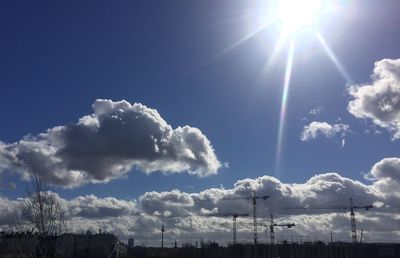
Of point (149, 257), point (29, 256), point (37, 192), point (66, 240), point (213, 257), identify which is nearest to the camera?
point (37, 192)

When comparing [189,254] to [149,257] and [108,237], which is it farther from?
[108,237]

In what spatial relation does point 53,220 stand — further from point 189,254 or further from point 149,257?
point 189,254

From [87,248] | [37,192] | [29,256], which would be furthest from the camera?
[87,248]

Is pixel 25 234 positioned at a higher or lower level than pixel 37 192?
lower

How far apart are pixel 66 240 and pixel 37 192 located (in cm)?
925

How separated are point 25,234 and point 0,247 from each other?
357 ft

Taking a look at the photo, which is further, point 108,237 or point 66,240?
point 108,237

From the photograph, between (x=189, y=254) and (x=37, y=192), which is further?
(x=189, y=254)

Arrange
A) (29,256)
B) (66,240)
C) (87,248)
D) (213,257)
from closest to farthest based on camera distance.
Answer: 1. (29,256)
2. (66,240)
3. (87,248)
4. (213,257)

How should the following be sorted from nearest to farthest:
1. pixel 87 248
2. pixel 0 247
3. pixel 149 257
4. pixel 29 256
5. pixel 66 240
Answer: pixel 29 256
pixel 66 240
pixel 0 247
pixel 87 248
pixel 149 257

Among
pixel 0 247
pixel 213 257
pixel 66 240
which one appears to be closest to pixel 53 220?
pixel 66 240

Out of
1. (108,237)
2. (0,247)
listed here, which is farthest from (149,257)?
(0,247)

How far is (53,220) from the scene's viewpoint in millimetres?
19484

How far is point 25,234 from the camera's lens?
813 inches
